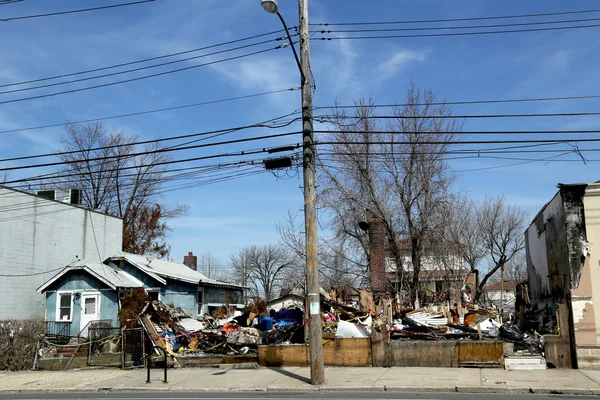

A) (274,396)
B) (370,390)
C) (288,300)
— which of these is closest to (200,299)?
(288,300)

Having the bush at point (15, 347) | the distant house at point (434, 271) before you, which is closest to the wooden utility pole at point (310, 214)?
the bush at point (15, 347)

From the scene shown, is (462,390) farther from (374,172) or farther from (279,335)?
(374,172)

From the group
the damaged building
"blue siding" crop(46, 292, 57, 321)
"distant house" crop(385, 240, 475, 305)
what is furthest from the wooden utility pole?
"blue siding" crop(46, 292, 57, 321)

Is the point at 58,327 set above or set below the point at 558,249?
below

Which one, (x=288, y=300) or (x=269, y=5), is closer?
(x=269, y=5)

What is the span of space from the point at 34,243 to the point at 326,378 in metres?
20.6

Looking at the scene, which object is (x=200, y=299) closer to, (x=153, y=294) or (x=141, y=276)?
(x=153, y=294)

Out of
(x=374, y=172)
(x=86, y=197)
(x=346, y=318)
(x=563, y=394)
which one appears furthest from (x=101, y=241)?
(x=563, y=394)

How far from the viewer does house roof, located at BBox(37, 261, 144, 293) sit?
26.9m

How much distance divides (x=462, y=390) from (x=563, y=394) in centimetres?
212

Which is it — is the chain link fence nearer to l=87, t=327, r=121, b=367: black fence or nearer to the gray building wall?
l=87, t=327, r=121, b=367: black fence

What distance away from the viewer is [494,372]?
52.6 feet

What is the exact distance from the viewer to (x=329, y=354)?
18125 millimetres

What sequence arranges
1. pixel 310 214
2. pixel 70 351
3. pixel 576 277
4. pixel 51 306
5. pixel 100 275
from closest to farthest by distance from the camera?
pixel 310 214 → pixel 576 277 → pixel 70 351 → pixel 100 275 → pixel 51 306
